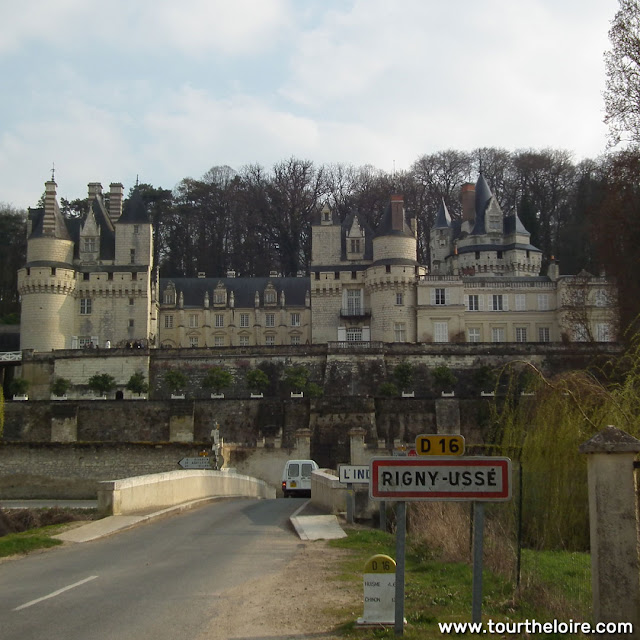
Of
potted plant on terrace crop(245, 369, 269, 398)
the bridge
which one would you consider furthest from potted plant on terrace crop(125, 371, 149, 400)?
the bridge

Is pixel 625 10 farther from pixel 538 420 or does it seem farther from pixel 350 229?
pixel 350 229

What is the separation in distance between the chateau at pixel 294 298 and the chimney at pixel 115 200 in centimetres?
68

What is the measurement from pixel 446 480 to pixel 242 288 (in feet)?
210

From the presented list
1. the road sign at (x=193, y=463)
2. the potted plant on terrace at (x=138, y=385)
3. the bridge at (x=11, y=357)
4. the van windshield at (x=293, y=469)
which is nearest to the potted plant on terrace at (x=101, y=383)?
the potted plant on terrace at (x=138, y=385)

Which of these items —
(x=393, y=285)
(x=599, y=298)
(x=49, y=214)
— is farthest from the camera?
(x=49, y=214)

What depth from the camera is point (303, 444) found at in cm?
4794

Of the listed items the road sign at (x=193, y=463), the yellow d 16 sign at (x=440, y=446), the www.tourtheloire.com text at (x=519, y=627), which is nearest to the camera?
the yellow d 16 sign at (x=440, y=446)

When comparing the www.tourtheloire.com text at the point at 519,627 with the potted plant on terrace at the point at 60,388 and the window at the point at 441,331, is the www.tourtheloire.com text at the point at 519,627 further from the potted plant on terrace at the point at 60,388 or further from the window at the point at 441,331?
the window at the point at 441,331

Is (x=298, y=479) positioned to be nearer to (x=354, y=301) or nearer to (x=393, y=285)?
(x=393, y=285)

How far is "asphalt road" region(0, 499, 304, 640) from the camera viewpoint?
10078mm

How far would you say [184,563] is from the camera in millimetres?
14773

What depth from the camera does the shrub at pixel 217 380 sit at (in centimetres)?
5881

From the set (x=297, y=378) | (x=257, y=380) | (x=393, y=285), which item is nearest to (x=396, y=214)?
(x=393, y=285)

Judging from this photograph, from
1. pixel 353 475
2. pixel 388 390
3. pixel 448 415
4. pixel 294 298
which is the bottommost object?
pixel 353 475
